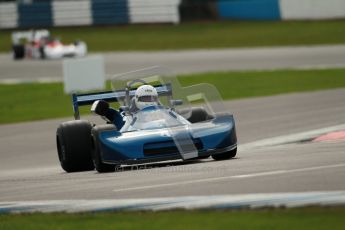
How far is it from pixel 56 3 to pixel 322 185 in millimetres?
39073

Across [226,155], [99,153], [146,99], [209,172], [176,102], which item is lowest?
[226,155]

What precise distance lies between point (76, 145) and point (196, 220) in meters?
5.65

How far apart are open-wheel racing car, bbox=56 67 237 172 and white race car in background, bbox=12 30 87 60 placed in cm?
2466

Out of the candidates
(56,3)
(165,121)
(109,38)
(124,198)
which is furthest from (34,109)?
(56,3)

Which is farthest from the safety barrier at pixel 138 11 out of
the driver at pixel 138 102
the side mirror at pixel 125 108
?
the driver at pixel 138 102

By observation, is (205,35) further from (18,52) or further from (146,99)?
(146,99)


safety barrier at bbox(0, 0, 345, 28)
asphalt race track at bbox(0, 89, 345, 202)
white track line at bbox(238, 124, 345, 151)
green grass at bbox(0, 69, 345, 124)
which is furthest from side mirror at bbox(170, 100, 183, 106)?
safety barrier at bbox(0, 0, 345, 28)

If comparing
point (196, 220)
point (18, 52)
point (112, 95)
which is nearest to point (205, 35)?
point (18, 52)

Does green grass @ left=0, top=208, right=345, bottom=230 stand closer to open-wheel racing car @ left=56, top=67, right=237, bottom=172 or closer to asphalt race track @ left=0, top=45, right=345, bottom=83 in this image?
open-wheel racing car @ left=56, top=67, right=237, bottom=172

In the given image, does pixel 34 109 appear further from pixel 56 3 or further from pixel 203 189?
pixel 56 3

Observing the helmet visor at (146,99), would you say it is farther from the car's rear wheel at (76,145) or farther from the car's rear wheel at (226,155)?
the car's rear wheel at (226,155)

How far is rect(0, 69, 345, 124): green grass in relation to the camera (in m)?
23.4

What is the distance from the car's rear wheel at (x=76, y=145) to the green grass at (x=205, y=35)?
2388cm

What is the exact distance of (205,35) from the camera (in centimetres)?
4247
